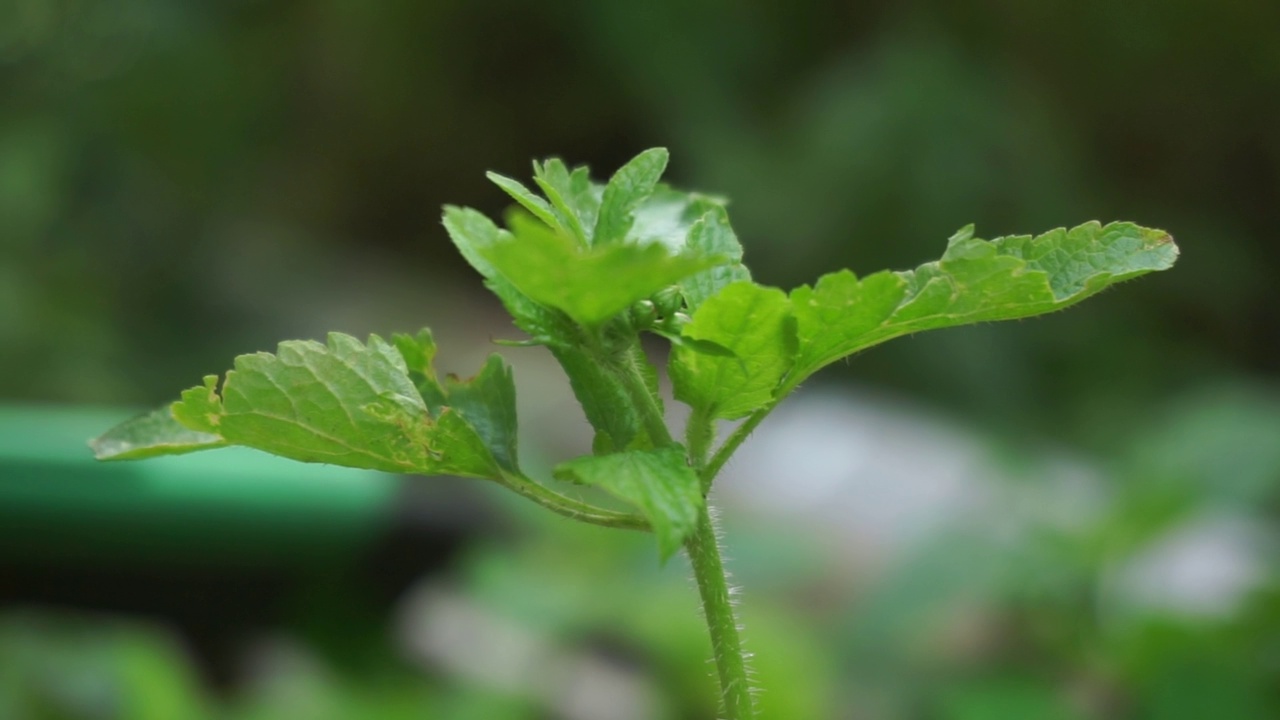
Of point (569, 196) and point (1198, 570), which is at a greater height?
point (1198, 570)

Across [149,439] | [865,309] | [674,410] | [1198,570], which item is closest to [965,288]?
[865,309]

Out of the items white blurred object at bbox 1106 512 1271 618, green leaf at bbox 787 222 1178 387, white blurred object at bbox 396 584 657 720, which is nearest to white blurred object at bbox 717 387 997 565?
white blurred object at bbox 1106 512 1271 618

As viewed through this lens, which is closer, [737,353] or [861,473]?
[737,353]

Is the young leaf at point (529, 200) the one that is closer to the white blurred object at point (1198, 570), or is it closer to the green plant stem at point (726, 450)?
the green plant stem at point (726, 450)

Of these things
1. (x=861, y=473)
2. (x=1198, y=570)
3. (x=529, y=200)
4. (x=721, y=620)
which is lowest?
(x=721, y=620)

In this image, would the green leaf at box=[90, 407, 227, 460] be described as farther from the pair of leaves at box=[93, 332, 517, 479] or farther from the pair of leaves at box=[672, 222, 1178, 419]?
the pair of leaves at box=[672, 222, 1178, 419]

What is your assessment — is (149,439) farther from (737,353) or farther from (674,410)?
(674,410)

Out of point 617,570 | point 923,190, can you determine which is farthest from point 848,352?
point 923,190
